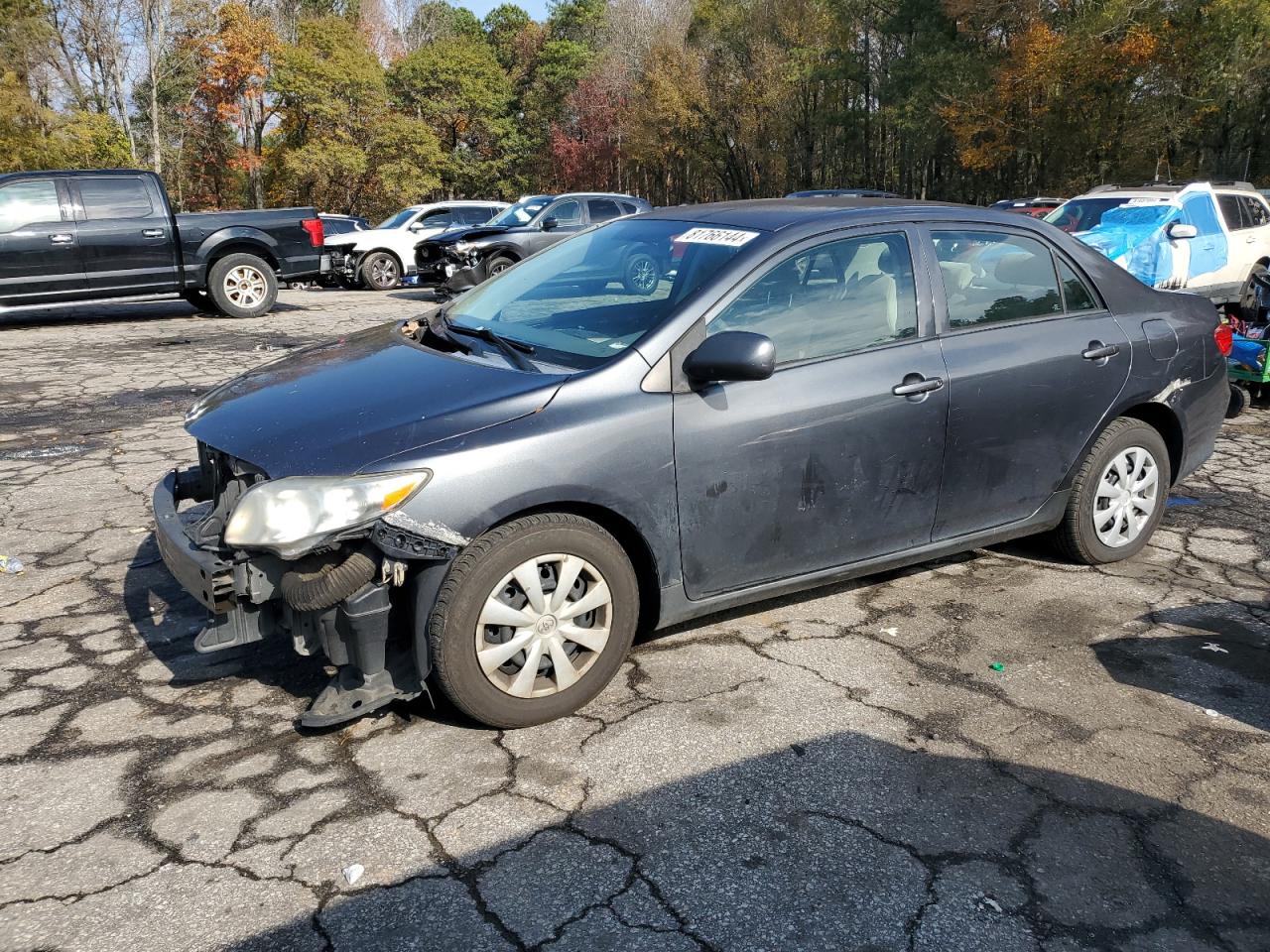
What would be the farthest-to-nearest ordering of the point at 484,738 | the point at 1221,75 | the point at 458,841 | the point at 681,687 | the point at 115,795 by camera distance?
the point at 1221,75 → the point at 681,687 → the point at 484,738 → the point at 115,795 → the point at 458,841

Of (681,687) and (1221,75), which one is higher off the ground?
(1221,75)

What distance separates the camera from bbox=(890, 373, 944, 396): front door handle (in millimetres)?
3809

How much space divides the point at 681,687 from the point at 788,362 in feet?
4.09

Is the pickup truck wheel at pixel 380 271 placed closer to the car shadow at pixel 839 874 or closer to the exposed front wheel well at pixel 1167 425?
the exposed front wheel well at pixel 1167 425

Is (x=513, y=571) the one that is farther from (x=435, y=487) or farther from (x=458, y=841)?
(x=458, y=841)

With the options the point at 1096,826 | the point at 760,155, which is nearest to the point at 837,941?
the point at 1096,826

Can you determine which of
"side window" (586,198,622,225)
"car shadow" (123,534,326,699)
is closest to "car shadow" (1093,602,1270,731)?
"car shadow" (123,534,326,699)

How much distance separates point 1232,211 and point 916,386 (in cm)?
1001

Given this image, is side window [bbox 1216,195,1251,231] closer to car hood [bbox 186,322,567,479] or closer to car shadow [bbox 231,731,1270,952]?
car shadow [bbox 231,731,1270,952]

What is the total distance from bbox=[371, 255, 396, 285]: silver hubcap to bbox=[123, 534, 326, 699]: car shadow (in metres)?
16.4

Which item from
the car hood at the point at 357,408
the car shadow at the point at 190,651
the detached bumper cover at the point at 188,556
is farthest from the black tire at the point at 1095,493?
the detached bumper cover at the point at 188,556

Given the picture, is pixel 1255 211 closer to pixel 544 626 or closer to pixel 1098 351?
pixel 1098 351

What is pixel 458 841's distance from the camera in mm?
2709

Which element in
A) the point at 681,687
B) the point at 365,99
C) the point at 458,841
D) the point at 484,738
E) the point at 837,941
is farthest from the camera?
the point at 365,99
